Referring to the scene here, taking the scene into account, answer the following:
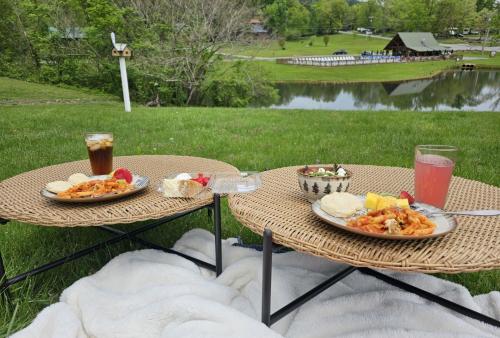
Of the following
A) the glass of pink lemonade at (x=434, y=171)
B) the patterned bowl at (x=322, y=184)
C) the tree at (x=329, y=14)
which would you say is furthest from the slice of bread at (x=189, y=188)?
the tree at (x=329, y=14)

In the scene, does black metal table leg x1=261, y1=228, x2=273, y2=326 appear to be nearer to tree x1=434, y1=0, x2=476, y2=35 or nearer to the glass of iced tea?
the glass of iced tea

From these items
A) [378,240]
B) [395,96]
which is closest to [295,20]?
[395,96]

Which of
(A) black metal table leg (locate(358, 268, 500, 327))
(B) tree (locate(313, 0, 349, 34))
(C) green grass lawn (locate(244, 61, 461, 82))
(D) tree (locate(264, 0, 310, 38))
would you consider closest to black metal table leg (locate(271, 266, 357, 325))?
(A) black metal table leg (locate(358, 268, 500, 327))

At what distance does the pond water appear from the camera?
41.8 ft

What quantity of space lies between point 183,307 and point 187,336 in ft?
0.37

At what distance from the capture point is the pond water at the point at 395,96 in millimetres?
12750

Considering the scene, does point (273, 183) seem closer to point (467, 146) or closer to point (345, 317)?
point (345, 317)

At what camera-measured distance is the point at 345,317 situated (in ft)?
3.84

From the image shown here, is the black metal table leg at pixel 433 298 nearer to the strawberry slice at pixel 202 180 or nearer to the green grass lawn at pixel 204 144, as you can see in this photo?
the green grass lawn at pixel 204 144

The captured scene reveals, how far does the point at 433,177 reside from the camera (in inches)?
45.3

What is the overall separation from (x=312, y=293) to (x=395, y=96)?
52.5ft

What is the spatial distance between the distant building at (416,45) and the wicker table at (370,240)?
36426mm

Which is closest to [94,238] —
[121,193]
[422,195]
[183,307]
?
[121,193]

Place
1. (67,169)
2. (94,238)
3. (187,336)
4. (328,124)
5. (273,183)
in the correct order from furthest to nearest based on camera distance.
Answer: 1. (328,124)
2. (94,238)
3. (67,169)
4. (273,183)
5. (187,336)
